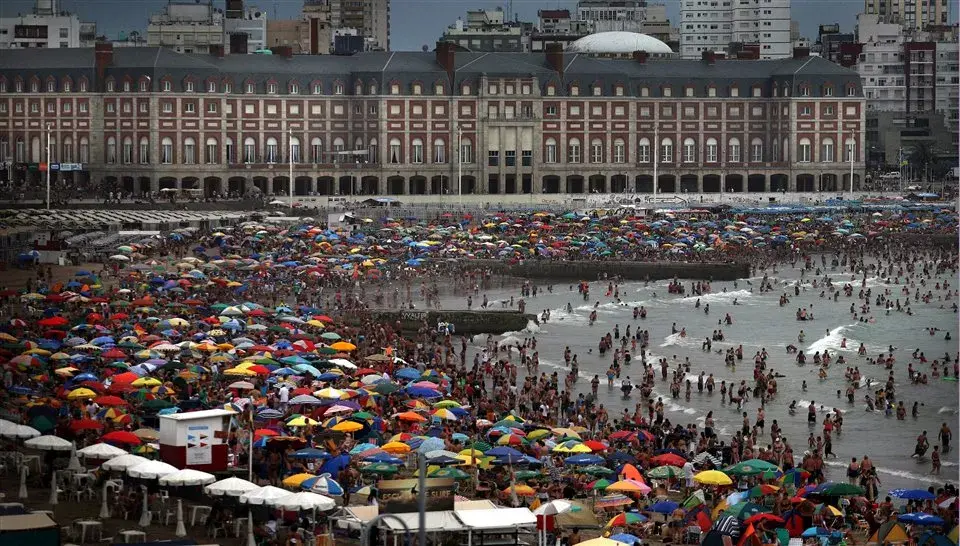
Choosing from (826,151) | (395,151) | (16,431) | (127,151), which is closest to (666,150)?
(826,151)

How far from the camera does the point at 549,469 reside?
133 feet

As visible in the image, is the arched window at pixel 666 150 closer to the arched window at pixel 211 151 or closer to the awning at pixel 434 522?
the arched window at pixel 211 151

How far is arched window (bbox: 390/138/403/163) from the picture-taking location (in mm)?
127875

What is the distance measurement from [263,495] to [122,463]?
351 centimetres

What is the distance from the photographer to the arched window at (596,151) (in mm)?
130750

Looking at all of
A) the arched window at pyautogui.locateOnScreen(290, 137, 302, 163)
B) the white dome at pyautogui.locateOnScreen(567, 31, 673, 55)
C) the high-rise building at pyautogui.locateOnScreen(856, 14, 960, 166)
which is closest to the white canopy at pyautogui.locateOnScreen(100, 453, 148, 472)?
the arched window at pyautogui.locateOnScreen(290, 137, 302, 163)

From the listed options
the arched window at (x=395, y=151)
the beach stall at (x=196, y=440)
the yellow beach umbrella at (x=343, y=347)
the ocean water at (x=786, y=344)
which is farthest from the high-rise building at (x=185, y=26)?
the beach stall at (x=196, y=440)

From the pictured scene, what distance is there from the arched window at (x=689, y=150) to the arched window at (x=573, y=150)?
7.97m

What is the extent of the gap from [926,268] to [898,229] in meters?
17.3

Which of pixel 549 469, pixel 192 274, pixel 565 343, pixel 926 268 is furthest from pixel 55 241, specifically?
pixel 549 469

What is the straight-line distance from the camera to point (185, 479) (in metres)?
34.1

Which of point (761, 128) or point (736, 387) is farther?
point (761, 128)

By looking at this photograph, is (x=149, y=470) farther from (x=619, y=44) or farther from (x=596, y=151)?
(x=619, y=44)

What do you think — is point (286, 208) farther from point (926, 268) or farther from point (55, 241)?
point (926, 268)
